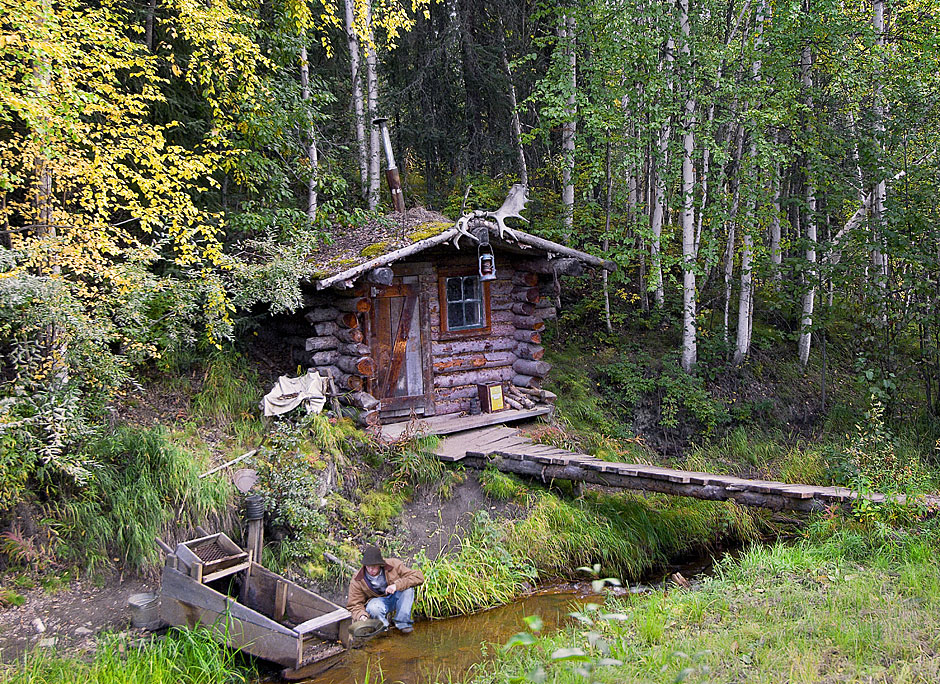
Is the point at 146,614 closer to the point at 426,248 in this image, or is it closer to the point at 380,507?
the point at 380,507

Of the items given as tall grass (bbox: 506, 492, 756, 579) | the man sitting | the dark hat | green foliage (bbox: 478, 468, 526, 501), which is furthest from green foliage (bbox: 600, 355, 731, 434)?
the dark hat

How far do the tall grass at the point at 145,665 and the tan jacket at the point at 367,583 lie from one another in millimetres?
1115

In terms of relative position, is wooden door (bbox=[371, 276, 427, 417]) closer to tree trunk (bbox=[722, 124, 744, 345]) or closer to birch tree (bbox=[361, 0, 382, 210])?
birch tree (bbox=[361, 0, 382, 210])

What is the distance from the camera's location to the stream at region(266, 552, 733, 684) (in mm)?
5988

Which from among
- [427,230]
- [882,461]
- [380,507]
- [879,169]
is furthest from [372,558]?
[879,169]

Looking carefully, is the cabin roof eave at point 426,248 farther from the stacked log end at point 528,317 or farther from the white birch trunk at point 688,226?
the white birch trunk at point 688,226

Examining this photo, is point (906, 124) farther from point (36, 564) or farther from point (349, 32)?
point (36, 564)

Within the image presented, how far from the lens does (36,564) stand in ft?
21.5

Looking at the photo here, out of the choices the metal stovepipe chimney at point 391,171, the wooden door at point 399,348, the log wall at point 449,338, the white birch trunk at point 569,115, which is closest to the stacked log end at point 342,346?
the log wall at point 449,338

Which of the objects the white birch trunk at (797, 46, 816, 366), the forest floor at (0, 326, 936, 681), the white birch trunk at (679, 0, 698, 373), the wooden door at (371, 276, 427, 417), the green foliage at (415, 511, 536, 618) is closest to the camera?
the forest floor at (0, 326, 936, 681)

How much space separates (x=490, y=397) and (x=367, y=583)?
16.0ft

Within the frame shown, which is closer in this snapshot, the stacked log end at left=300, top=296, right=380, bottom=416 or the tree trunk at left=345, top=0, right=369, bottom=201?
the stacked log end at left=300, top=296, right=380, bottom=416

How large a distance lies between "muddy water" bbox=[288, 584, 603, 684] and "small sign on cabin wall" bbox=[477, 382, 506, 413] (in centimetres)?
387

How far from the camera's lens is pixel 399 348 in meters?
10.8
